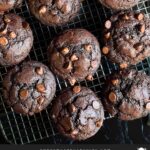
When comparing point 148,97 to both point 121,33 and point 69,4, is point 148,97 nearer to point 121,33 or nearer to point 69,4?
point 121,33

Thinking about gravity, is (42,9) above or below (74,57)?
above

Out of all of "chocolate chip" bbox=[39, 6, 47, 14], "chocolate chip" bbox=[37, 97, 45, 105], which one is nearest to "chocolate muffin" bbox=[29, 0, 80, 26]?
"chocolate chip" bbox=[39, 6, 47, 14]

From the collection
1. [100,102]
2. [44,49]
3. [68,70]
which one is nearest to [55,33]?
[44,49]

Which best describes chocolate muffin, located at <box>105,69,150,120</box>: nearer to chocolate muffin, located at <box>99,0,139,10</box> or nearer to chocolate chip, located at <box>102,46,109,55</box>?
chocolate chip, located at <box>102,46,109,55</box>

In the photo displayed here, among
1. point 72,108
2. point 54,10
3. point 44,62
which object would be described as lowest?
point 72,108

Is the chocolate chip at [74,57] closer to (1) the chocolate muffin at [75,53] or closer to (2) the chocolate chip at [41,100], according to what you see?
(1) the chocolate muffin at [75,53]

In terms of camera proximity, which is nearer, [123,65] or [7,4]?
[7,4]

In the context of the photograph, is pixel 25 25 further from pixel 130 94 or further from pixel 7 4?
pixel 130 94

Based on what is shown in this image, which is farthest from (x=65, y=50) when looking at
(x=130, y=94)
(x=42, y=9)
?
(x=130, y=94)

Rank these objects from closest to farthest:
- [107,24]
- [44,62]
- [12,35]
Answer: [12,35], [107,24], [44,62]
